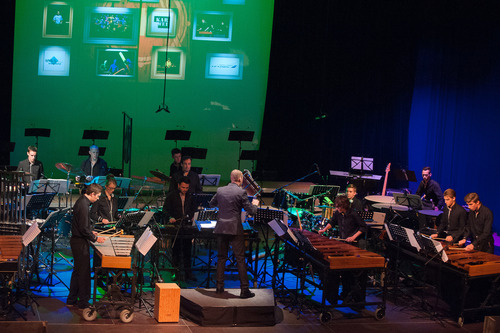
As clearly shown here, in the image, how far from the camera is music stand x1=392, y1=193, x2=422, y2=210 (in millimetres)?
10883

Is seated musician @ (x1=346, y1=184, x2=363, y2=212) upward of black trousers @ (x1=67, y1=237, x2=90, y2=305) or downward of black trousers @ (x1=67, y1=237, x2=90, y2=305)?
upward

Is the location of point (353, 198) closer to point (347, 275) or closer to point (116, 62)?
point (347, 275)

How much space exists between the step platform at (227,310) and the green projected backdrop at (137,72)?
909 centimetres

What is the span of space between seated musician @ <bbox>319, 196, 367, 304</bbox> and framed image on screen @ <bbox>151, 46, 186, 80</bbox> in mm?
8374

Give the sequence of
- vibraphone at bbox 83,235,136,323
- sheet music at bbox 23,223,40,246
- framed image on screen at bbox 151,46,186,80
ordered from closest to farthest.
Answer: sheet music at bbox 23,223,40,246 < vibraphone at bbox 83,235,136,323 < framed image on screen at bbox 151,46,186,80

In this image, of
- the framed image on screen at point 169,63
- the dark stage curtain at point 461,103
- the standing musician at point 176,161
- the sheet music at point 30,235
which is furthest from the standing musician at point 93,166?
the dark stage curtain at point 461,103

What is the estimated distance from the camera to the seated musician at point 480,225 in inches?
329

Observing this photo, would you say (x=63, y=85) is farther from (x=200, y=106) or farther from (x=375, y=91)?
(x=375, y=91)

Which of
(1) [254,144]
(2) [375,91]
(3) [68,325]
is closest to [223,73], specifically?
A: (1) [254,144]

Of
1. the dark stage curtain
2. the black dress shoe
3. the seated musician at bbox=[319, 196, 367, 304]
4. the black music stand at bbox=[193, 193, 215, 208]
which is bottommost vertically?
the black dress shoe

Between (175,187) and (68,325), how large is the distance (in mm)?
3623

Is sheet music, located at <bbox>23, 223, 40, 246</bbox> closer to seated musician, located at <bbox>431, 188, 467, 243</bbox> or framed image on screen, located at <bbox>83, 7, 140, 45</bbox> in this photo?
seated musician, located at <bbox>431, 188, 467, 243</bbox>

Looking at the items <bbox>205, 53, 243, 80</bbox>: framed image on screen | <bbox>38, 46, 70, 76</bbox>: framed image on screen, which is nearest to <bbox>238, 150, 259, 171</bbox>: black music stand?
<bbox>205, 53, 243, 80</bbox>: framed image on screen

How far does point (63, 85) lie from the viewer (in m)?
15.6
